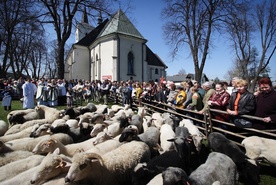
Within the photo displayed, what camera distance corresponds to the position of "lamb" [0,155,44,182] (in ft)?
10.9

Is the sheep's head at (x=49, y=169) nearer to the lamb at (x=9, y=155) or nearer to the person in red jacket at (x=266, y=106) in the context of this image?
the lamb at (x=9, y=155)

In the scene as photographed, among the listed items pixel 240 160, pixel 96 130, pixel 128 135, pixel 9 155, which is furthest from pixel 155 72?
pixel 9 155

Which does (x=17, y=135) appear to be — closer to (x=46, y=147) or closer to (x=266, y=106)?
(x=46, y=147)

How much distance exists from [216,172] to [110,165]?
1.85 m

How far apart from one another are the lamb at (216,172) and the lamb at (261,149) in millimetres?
898

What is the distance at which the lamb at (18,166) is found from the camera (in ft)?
10.9

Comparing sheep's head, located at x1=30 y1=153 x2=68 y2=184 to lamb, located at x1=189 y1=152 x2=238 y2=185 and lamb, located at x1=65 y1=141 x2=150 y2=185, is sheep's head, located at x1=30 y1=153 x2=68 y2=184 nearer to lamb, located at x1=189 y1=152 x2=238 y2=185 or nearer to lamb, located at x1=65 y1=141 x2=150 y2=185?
lamb, located at x1=65 y1=141 x2=150 y2=185

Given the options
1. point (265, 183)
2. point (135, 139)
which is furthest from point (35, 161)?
point (265, 183)

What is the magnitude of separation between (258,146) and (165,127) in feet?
8.11

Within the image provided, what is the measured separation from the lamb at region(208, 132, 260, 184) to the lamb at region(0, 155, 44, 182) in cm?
366

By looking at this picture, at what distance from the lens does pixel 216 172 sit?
323 cm

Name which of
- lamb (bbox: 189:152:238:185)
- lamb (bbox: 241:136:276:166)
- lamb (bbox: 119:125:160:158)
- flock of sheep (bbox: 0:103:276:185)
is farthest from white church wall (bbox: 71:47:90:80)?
lamb (bbox: 189:152:238:185)

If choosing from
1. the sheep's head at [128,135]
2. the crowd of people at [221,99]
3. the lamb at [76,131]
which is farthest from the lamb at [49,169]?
the crowd of people at [221,99]

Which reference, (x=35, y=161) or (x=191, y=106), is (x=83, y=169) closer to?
(x=35, y=161)
